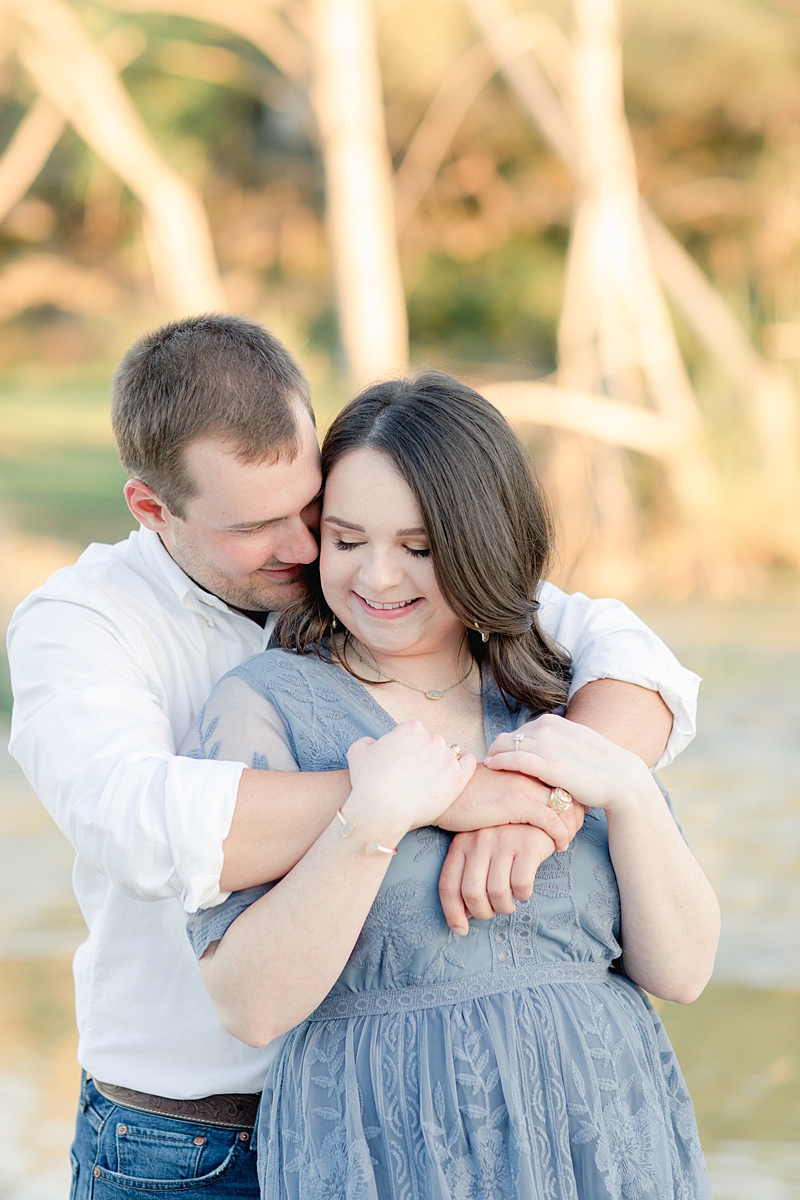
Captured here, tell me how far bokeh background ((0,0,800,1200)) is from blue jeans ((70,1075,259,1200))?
223 cm

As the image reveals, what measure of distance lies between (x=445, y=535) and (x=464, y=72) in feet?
29.7

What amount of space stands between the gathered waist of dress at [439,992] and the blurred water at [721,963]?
1670mm

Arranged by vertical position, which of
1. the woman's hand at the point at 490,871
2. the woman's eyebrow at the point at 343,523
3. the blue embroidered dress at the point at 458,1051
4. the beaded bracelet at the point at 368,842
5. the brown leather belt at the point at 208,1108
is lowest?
the brown leather belt at the point at 208,1108

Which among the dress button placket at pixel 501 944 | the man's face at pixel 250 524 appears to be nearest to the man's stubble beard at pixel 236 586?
the man's face at pixel 250 524

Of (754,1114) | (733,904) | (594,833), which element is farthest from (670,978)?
(733,904)

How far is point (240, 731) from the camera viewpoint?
135 centimetres

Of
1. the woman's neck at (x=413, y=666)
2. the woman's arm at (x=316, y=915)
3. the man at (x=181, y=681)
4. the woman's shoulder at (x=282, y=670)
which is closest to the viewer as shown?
the woman's arm at (x=316, y=915)

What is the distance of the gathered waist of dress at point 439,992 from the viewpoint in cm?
132

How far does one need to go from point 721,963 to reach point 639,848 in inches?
100

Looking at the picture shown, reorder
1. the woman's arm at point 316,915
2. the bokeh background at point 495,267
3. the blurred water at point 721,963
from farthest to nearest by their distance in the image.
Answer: the bokeh background at point 495,267
the blurred water at point 721,963
the woman's arm at point 316,915

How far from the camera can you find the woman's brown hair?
4.58 ft

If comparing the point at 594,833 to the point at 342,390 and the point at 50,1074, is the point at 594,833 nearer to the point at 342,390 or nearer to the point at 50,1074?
the point at 50,1074

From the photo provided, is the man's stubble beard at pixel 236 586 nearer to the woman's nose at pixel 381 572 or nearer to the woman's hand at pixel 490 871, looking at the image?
the woman's nose at pixel 381 572

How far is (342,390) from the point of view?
24.2ft
